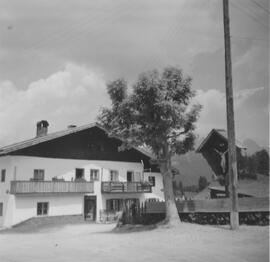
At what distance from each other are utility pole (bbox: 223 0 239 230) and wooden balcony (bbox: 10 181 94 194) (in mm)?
20004

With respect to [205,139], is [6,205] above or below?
below

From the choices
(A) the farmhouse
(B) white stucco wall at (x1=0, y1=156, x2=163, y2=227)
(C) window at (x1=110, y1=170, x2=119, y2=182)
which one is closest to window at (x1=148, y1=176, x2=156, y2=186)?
(A) the farmhouse

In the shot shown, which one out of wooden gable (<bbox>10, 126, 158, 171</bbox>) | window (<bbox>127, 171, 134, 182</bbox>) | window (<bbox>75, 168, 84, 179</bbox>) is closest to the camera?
wooden gable (<bbox>10, 126, 158, 171</bbox>)

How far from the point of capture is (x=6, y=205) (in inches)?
1299

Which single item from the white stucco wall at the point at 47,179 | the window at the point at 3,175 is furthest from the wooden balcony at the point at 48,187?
the window at the point at 3,175

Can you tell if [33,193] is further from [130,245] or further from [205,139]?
[130,245]

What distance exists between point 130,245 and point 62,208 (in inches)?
810

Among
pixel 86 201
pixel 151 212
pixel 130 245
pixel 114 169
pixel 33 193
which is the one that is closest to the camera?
pixel 130 245

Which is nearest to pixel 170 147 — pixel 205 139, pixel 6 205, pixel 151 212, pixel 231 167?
pixel 205 139

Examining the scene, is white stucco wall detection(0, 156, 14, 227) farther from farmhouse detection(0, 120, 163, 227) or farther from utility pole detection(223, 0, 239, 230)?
utility pole detection(223, 0, 239, 230)

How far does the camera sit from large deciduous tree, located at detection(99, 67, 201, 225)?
74.3 feet

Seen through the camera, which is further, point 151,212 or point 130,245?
point 151,212

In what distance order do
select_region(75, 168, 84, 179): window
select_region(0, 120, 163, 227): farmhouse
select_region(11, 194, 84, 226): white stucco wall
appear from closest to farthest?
select_region(11, 194, 84, 226): white stucco wall, select_region(0, 120, 163, 227): farmhouse, select_region(75, 168, 84, 179): window

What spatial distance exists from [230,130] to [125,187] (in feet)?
72.0
